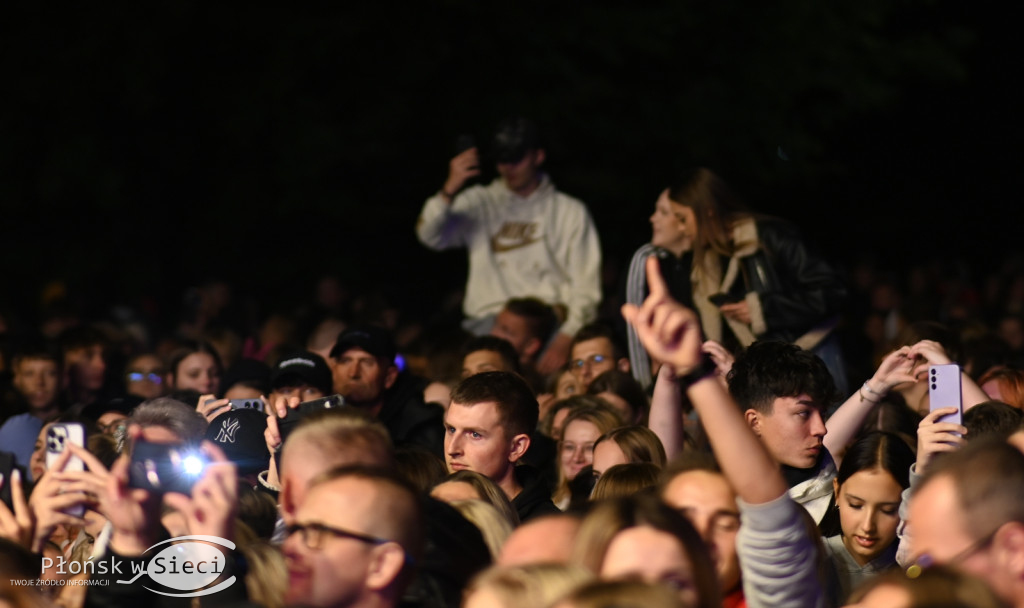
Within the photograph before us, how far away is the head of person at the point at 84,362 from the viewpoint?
10.3 metres

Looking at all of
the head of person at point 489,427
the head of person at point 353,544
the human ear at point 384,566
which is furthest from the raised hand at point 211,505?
the head of person at point 489,427

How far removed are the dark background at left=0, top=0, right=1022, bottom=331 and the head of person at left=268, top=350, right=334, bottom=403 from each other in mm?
6643

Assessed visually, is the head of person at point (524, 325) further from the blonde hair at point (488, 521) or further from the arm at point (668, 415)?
the blonde hair at point (488, 521)

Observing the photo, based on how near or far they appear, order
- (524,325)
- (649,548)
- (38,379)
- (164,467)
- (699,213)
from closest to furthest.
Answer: (649,548), (164,467), (699,213), (38,379), (524,325)

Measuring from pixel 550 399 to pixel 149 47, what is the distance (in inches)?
272

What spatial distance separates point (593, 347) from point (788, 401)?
11.6 feet

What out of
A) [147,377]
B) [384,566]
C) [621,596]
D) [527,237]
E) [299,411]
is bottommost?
[147,377]

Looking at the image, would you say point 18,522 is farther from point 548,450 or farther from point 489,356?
point 489,356

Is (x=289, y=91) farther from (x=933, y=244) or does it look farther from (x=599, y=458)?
(x=933, y=244)

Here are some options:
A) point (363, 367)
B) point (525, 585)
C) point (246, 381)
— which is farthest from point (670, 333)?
point (246, 381)

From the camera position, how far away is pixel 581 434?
7.18 m

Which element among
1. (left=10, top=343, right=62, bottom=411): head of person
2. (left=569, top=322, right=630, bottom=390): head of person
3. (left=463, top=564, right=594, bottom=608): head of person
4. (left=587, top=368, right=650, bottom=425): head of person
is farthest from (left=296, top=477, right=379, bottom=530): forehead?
(left=10, top=343, right=62, bottom=411): head of person

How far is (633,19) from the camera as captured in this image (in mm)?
14562

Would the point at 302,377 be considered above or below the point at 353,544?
below
